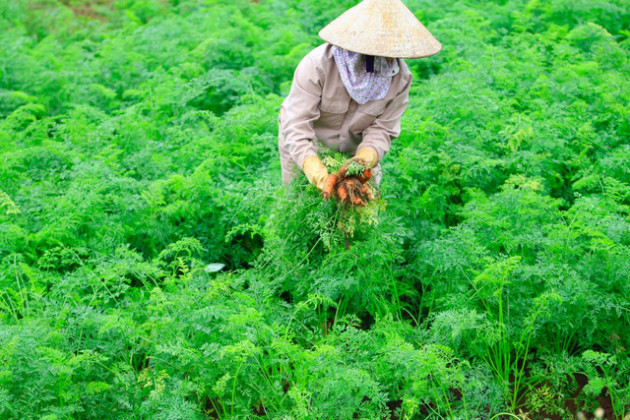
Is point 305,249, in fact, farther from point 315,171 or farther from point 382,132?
point 382,132

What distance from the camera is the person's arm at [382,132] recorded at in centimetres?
436

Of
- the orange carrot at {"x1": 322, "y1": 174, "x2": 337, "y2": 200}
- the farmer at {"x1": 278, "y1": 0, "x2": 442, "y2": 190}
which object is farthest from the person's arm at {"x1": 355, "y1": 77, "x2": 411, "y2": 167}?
the orange carrot at {"x1": 322, "y1": 174, "x2": 337, "y2": 200}

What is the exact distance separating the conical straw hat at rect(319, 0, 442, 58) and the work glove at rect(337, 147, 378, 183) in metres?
0.69

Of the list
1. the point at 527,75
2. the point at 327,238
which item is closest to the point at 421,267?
the point at 327,238

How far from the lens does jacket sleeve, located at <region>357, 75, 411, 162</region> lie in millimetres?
4438

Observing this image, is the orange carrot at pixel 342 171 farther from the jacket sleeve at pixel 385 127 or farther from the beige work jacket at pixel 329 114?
the jacket sleeve at pixel 385 127

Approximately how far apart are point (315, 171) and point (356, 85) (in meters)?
0.68

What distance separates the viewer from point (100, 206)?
5.25m

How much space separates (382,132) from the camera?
4512 millimetres

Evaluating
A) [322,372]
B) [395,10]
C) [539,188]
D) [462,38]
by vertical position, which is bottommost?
[322,372]

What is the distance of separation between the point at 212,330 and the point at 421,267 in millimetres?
1727

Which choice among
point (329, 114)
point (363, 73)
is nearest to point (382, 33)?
point (363, 73)

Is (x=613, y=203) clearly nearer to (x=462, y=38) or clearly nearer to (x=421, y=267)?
(x=421, y=267)

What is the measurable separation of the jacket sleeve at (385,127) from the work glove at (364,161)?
6 cm
